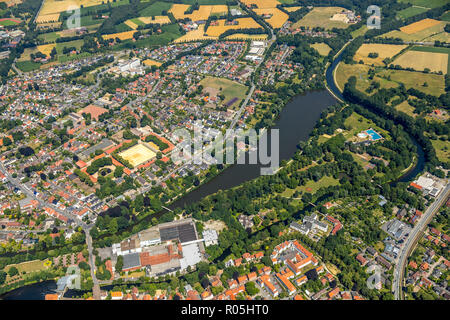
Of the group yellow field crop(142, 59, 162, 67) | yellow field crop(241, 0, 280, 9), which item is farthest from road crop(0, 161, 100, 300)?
yellow field crop(241, 0, 280, 9)

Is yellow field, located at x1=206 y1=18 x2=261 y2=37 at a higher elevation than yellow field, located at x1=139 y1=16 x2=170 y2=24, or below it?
below

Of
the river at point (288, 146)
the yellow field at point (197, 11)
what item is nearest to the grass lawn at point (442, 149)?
the river at point (288, 146)

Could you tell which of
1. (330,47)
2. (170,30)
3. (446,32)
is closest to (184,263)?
(330,47)

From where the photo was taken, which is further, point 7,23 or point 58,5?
point 58,5

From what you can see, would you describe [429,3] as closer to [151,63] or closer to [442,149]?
[442,149]

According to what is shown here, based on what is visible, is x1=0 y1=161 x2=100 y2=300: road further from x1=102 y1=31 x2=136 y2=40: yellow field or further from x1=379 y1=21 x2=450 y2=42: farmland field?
x1=379 y1=21 x2=450 y2=42: farmland field

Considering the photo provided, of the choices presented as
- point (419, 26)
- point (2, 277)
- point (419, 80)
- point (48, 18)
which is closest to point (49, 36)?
point (48, 18)

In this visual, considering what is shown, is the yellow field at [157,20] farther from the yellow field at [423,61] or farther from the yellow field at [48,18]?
the yellow field at [423,61]
